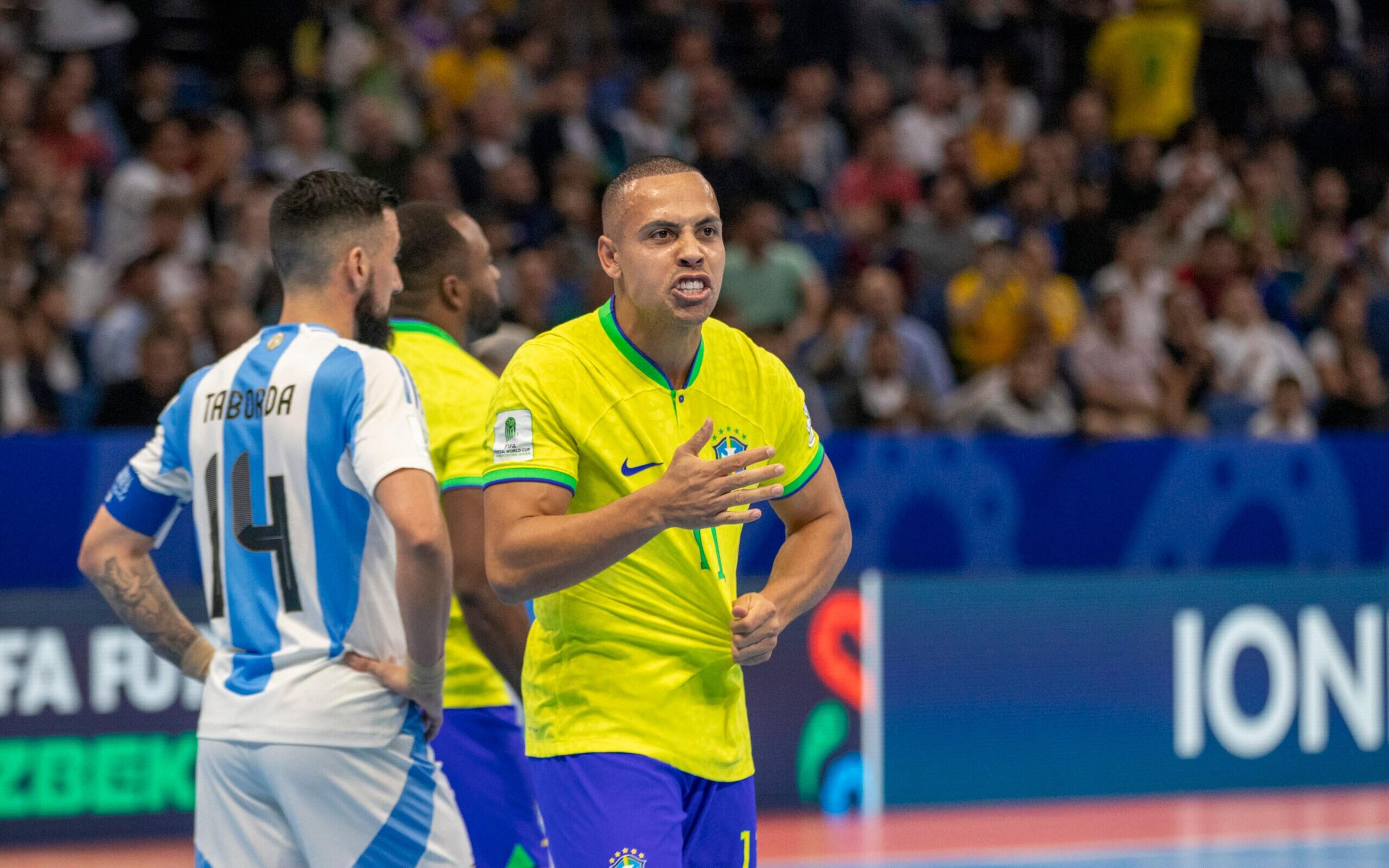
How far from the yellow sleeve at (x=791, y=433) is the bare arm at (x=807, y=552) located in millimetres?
33

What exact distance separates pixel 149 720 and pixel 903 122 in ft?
26.3

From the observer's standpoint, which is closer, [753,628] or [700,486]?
[700,486]

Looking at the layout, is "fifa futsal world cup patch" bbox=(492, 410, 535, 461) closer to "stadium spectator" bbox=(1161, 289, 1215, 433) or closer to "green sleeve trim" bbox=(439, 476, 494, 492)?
"green sleeve trim" bbox=(439, 476, 494, 492)

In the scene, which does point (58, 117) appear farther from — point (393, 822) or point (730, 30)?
point (393, 822)

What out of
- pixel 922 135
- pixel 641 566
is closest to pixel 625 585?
pixel 641 566

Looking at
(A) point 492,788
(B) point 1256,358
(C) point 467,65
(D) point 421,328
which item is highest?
(C) point 467,65

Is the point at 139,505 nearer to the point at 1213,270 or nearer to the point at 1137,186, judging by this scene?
the point at 1213,270

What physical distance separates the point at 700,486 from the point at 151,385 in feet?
20.2

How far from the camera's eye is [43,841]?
779 centimetres

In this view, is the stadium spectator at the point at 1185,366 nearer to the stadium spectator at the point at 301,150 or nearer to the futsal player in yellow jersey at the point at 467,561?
the stadium spectator at the point at 301,150

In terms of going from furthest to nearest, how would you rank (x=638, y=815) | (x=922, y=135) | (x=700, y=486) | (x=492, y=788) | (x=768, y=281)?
(x=922, y=135) → (x=768, y=281) → (x=492, y=788) → (x=638, y=815) → (x=700, y=486)

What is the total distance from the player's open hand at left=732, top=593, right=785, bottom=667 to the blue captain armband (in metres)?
1.31

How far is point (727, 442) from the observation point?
153 inches

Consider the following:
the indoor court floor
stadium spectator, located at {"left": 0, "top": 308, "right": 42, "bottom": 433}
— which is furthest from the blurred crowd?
the indoor court floor
